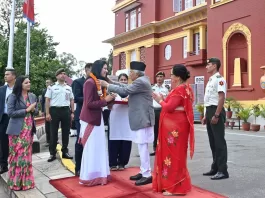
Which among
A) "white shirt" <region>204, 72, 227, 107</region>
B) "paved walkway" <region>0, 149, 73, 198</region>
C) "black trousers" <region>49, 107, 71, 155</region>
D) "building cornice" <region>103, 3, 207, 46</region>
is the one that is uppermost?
"building cornice" <region>103, 3, 207, 46</region>

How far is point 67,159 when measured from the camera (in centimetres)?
642

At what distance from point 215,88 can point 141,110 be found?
1.25 meters

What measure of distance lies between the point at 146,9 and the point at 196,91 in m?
8.70

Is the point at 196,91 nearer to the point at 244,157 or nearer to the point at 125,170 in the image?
the point at 244,157

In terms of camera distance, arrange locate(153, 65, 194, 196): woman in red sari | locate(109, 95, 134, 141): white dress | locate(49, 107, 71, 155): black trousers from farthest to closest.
Answer: locate(49, 107, 71, 155): black trousers → locate(109, 95, 134, 141): white dress → locate(153, 65, 194, 196): woman in red sari

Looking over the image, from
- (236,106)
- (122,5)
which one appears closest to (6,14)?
(122,5)

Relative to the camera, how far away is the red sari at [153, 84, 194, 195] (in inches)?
158

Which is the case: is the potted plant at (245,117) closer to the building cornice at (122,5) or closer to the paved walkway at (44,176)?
the paved walkway at (44,176)

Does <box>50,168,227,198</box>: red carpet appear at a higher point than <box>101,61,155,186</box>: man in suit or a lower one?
lower

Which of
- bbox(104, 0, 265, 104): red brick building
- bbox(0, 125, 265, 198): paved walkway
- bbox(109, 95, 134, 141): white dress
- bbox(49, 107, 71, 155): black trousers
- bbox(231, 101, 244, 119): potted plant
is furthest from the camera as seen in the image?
bbox(104, 0, 265, 104): red brick building

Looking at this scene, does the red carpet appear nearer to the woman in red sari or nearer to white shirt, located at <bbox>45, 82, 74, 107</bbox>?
the woman in red sari

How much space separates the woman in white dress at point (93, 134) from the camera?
4.62 metres

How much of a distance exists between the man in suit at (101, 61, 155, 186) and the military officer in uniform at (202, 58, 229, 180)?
983 millimetres

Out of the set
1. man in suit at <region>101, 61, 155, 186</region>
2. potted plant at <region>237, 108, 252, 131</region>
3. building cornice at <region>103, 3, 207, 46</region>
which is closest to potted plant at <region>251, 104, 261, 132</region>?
potted plant at <region>237, 108, 252, 131</region>
